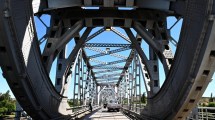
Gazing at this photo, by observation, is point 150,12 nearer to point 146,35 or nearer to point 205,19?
point 146,35

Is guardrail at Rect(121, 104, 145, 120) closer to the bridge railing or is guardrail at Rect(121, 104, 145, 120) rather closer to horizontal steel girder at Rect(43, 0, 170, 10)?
horizontal steel girder at Rect(43, 0, 170, 10)

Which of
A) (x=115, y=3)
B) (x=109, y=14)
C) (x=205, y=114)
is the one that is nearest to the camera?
(x=205, y=114)

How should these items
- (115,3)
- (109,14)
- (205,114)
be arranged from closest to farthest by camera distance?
(205,114)
(115,3)
(109,14)

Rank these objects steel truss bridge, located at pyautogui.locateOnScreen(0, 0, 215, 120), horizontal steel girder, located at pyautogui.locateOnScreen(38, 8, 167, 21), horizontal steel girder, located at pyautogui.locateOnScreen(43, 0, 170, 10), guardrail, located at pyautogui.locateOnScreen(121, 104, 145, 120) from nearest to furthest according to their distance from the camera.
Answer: steel truss bridge, located at pyautogui.locateOnScreen(0, 0, 215, 120) → horizontal steel girder, located at pyautogui.locateOnScreen(43, 0, 170, 10) → horizontal steel girder, located at pyautogui.locateOnScreen(38, 8, 167, 21) → guardrail, located at pyautogui.locateOnScreen(121, 104, 145, 120)

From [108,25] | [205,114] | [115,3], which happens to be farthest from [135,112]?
[205,114]

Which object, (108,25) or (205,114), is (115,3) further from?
(205,114)

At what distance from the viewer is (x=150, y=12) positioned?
673 inches

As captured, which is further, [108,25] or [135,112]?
[135,112]

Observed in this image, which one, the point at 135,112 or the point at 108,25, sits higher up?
the point at 108,25

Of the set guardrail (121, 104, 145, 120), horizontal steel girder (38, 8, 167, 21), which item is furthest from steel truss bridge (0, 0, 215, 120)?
guardrail (121, 104, 145, 120)

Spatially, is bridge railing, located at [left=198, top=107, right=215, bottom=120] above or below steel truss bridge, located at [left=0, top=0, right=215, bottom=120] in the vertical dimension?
below

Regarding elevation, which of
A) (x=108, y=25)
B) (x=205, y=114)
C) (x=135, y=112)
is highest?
(x=108, y=25)

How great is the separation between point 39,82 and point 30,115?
141 cm

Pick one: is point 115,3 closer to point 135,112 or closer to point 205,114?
point 205,114
